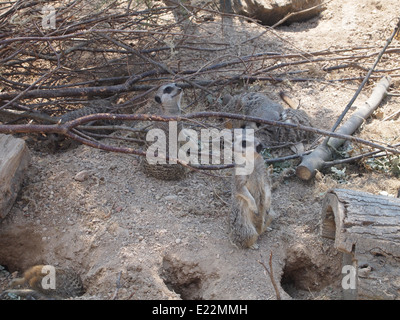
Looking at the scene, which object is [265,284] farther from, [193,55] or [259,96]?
[193,55]

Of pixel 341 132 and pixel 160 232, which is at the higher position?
pixel 341 132

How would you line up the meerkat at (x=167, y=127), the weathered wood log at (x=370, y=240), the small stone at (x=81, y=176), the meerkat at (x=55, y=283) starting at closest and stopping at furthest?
the weathered wood log at (x=370, y=240) → the meerkat at (x=55, y=283) → the small stone at (x=81, y=176) → the meerkat at (x=167, y=127)

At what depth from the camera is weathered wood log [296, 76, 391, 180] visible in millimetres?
3400

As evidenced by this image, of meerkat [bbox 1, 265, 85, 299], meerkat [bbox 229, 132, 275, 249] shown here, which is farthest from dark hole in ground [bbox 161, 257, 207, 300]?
meerkat [bbox 1, 265, 85, 299]

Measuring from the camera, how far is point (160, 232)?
288 centimetres

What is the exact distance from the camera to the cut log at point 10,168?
116 inches

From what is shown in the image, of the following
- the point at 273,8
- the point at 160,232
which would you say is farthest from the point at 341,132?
the point at 273,8

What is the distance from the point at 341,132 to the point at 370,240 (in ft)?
5.33

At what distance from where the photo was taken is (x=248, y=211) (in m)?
2.80

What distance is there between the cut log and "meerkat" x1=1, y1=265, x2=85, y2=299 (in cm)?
59

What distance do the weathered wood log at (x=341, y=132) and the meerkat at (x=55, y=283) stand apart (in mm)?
1897

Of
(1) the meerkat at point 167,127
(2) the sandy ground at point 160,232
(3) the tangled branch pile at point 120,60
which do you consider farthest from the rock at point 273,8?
(1) the meerkat at point 167,127

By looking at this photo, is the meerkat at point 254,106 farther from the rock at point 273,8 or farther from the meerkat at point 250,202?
the rock at point 273,8

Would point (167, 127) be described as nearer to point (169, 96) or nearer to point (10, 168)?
point (169, 96)
